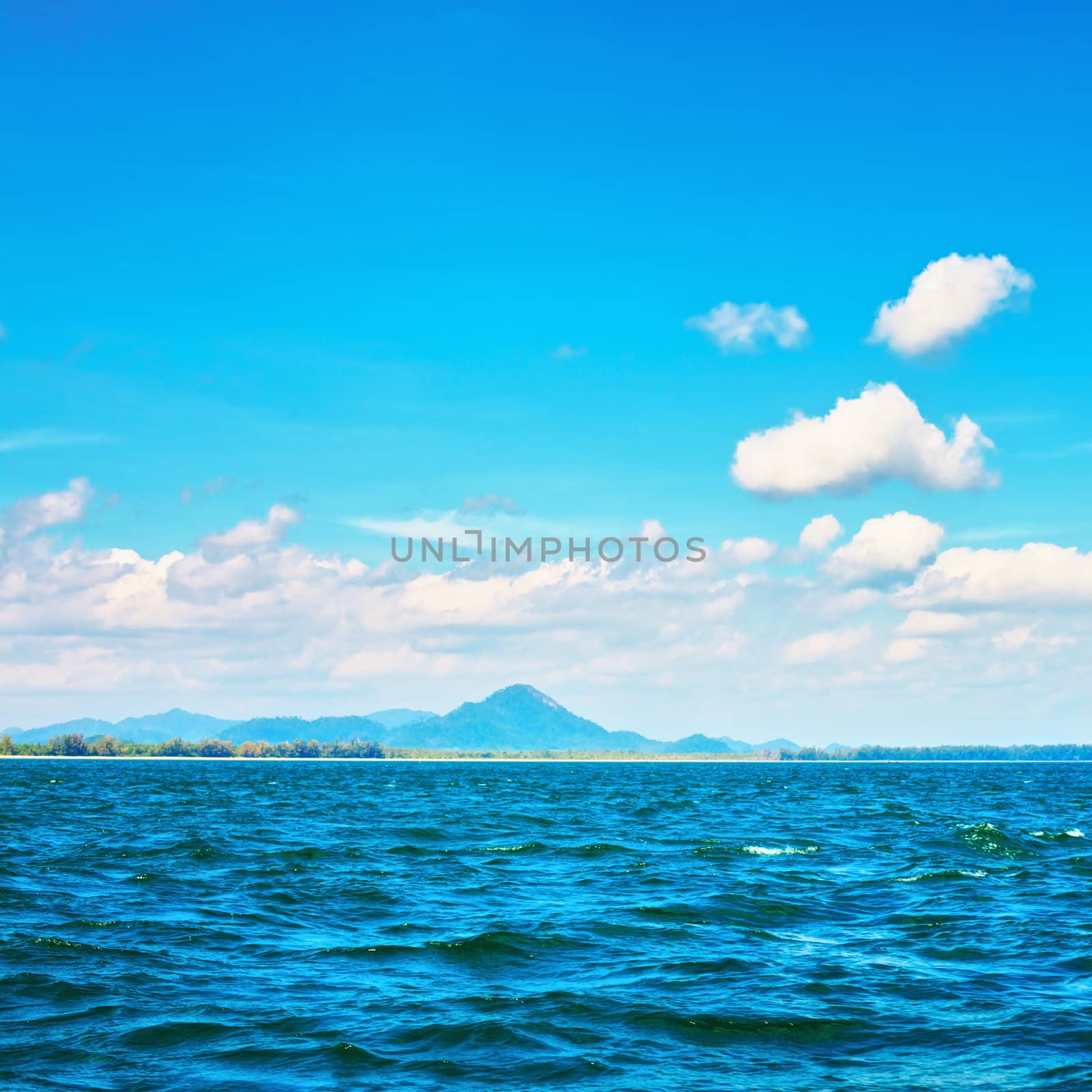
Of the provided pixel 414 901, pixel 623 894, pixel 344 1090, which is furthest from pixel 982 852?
pixel 344 1090

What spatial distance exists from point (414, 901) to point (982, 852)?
32.6 m

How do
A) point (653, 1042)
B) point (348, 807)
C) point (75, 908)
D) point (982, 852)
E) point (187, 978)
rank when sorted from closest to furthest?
point (653, 1042) → point (187, 978) → point (75, 908) → point (982, 852) → point (348, 807)

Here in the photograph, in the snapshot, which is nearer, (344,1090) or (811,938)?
(344,1090)

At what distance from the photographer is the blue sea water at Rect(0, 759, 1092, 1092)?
1905 centimetres

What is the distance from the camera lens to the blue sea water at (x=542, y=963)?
19047 mm

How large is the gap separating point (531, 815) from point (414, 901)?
151ft

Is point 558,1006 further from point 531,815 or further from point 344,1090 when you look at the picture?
point 531,815

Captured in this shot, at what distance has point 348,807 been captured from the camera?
93125 millimetres

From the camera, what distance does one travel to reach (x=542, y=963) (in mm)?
27266

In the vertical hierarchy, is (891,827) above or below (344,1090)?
below

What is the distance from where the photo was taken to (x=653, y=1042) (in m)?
20.6

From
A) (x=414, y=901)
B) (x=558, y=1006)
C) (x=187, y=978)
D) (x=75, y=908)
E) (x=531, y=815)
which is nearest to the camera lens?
(x=558, y=1006)

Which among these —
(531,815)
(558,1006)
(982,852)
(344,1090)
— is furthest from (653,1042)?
(531,815)

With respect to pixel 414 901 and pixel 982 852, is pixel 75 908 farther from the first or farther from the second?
pixel 982 852
